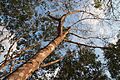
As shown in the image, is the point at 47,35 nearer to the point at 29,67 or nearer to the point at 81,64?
the point at 81,64

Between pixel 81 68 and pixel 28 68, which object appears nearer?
pixel 28 68

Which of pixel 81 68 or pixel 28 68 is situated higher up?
pixel 28 68

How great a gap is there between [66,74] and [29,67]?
11.4 metres

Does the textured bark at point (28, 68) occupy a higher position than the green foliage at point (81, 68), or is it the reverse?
the textured bark at point (28, 68)

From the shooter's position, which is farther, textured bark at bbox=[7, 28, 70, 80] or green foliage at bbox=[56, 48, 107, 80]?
green foliage at bbox=[56, 48, 107, 80]

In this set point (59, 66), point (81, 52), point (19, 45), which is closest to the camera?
point (19, 45)

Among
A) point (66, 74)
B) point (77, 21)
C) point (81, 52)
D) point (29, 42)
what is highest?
point (77, 21)

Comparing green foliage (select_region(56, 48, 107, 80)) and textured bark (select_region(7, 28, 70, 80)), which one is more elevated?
textured bark (select_region(7, 28, 70, 80))

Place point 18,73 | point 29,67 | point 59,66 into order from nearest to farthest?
point 18,73 < point 29,67 < point 59,66

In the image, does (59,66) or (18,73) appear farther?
(59,66)

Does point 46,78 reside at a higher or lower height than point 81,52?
lower

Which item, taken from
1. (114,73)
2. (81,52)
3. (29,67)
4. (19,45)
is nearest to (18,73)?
(29,67)

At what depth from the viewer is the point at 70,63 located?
52.6 ft

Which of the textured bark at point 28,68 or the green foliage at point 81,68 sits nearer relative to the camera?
the textured bark at point 28,68
